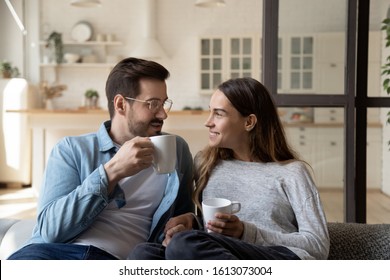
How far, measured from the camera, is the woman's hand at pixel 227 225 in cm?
91

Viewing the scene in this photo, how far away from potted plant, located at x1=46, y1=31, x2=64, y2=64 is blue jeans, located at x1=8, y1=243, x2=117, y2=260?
3891 mm

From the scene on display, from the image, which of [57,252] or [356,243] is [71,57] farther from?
[356,243]

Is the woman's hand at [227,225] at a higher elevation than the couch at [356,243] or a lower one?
higher

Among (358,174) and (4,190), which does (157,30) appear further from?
(358,174)

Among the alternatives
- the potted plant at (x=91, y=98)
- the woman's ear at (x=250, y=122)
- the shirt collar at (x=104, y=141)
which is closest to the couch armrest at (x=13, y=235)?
the shirt collar at (x=104, y=141)

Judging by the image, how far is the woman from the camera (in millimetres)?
915

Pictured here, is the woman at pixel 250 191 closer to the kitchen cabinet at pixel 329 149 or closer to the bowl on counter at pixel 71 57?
the kitchen cabinet at pixel 329 149

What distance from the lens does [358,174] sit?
1380 millimetres

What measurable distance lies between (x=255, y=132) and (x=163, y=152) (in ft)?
0.95

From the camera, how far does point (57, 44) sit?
4.59 m

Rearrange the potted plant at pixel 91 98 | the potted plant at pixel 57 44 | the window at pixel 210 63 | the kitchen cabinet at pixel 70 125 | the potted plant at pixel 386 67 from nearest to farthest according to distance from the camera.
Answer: the potted plant at pixel 386 67
the kitchen cabinet at pixel 70 125
the potted plant at pixel 91 98
the potted plant at pixel 57 44
the window at pixel 210 63

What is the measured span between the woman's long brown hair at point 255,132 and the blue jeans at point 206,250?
0.60 feet

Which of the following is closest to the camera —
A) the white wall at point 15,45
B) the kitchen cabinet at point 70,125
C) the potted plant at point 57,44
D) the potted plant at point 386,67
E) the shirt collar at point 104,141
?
the shirt collar at point 104,141

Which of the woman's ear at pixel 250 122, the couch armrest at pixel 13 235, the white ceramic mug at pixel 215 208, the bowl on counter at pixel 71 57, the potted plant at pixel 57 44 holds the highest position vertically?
the potted plant at pixel 57 44
